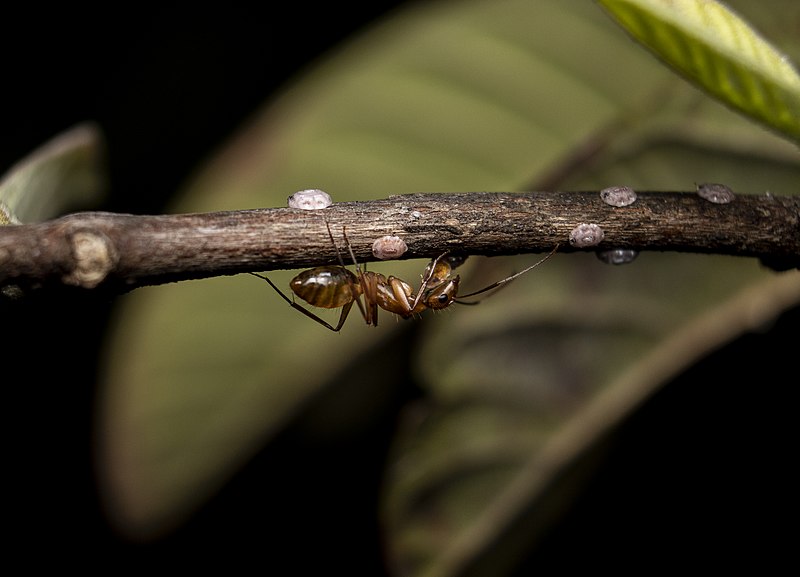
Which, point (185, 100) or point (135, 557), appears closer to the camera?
point (135, 557)

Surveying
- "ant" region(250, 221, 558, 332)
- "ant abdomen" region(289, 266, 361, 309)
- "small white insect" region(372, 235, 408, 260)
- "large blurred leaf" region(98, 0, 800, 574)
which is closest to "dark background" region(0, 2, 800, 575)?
"large blurred leaf" region(98, 0, 800, 574)

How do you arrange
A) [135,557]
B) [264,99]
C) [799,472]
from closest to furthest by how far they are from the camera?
1. [799,472]
2. [135,557]
3. [264,99]

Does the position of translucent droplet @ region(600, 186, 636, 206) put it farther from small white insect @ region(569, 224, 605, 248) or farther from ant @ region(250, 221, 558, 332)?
ant @ region(250, 221, 558, 332)

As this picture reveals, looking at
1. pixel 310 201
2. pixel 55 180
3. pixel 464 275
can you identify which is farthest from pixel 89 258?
pixel 464 275

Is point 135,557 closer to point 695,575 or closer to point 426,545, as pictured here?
point 426,545

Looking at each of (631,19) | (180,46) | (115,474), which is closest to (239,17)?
(180,46)

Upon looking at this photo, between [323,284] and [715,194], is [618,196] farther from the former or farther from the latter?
[323,284]

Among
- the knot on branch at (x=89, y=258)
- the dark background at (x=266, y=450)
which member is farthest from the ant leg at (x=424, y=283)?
the knot on branch at (x=89, y=258)
